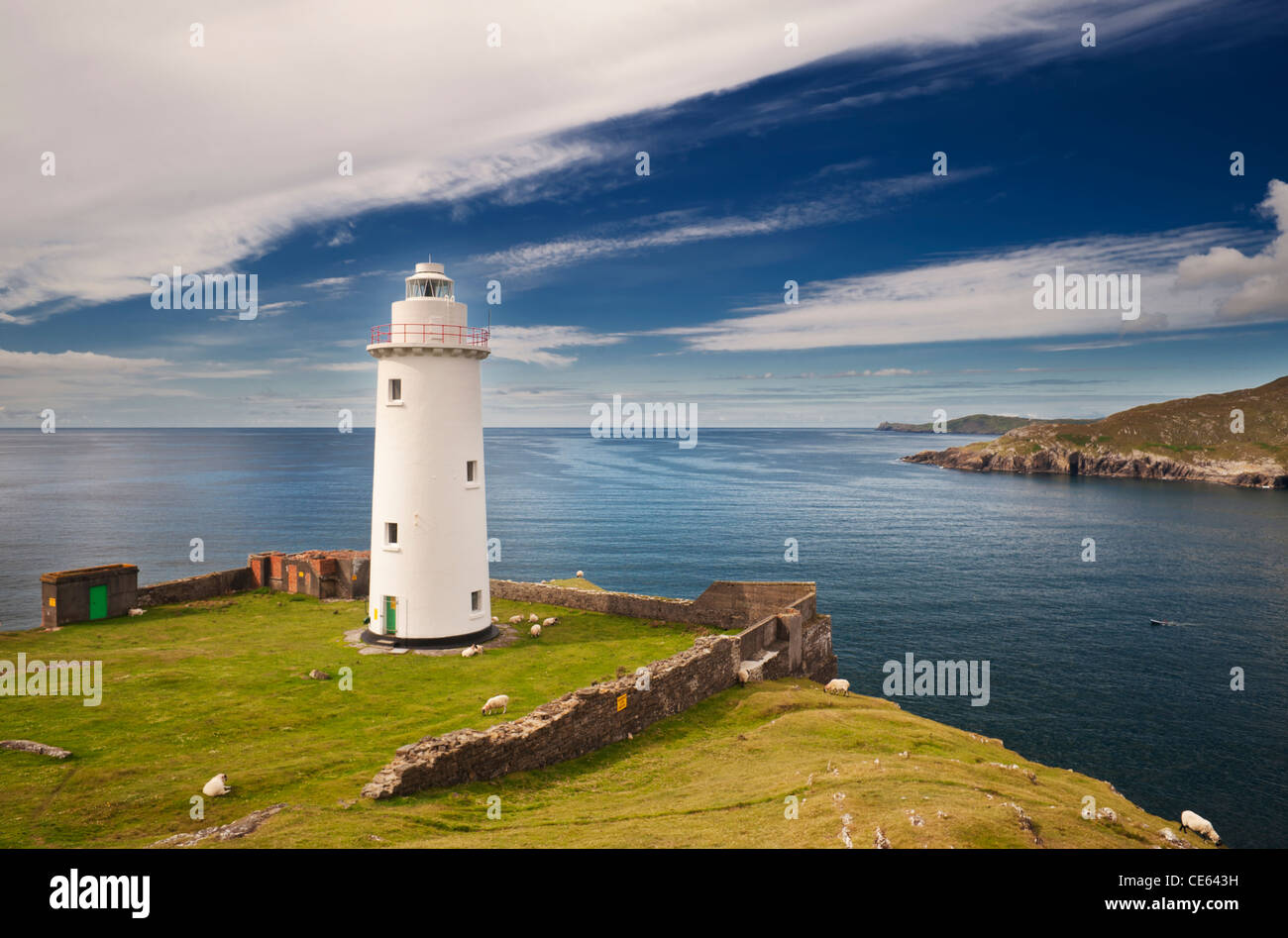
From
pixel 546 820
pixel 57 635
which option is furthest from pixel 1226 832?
pixel 57 635

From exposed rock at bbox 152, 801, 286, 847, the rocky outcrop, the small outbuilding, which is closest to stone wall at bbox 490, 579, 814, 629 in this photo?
the small outbuilding

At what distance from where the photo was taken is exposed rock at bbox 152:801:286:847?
1144 cm

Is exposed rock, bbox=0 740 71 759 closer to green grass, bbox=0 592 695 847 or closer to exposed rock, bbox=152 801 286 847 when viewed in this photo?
green grass, bbox=0 592 695 847

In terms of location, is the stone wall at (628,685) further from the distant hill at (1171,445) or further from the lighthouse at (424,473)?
the distant hill at (1171,445)

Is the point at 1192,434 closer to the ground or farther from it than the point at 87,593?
farther from it

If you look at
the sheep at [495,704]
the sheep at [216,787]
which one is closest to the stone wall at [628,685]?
the sheep at [495,704]

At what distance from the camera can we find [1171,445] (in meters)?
160

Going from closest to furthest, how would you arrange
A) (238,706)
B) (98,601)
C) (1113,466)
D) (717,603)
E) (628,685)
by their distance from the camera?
(238,706), (628,685), (98,601), (717,603), (1113,466)

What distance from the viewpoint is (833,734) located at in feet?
68.1

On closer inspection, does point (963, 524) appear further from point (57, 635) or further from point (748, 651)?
point (57, 635)

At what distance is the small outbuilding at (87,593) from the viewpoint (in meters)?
27.8

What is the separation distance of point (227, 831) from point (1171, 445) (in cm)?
19431

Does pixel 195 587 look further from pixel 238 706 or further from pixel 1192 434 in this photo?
pixel 1192 434

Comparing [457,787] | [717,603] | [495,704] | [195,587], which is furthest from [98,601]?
[717,603]
